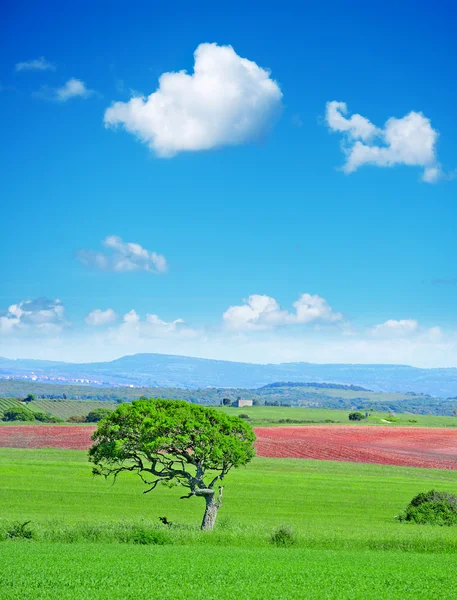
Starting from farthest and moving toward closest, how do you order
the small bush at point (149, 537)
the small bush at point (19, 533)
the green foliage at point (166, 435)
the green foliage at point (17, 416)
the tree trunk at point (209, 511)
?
the green foliage at point (17, 416) < the tree trunk at point (209, 511) < the green foliage at point (166, 435) < the small bush at point (19, 533) < the small bush at point (149, 537)

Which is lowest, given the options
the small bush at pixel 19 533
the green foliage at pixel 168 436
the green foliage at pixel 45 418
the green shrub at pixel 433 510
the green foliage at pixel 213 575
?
the green foliage at pixel 45 418

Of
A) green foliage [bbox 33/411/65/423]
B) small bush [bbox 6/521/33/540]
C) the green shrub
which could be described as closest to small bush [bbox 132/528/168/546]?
small bush [bbox 6/521/33/540]

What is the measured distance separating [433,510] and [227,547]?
52.6 feet

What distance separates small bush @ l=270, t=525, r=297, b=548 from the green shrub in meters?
12.4

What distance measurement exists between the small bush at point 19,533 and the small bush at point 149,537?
159 inches

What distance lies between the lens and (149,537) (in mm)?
24156

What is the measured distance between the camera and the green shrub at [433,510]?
33938mm

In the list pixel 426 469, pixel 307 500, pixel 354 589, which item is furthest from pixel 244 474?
pixel 354 589

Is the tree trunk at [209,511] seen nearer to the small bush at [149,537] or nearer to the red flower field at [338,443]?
the small bush at [149,537]

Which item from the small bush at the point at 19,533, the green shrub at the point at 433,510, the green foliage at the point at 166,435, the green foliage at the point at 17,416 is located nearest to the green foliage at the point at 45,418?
the green foliage at the point at 17,416

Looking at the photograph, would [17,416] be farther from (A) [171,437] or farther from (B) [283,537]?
(B) [283,537]

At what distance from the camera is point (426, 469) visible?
61531mm

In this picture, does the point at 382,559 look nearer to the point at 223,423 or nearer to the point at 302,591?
the point at 302,591

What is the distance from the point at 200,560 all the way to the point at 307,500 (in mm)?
23602
